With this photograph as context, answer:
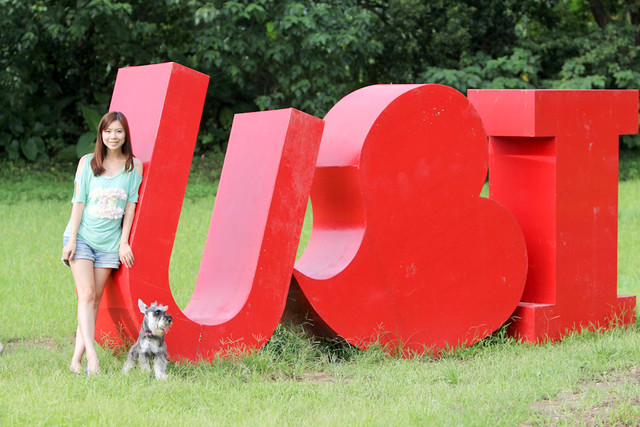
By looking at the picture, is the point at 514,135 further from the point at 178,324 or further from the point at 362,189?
the point at 178,324

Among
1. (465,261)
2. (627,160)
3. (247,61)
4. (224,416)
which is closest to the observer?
(224,416)

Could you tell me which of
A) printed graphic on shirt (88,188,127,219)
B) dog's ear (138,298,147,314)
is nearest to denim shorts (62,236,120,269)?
printed graphic on shirt (88,188,127,219)

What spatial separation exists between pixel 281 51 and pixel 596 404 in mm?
11261

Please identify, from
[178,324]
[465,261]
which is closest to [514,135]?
[465,261]

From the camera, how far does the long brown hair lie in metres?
5.14

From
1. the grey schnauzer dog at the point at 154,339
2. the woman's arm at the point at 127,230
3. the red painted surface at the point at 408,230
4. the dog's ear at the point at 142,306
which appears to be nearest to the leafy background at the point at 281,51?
the red painted surface at the point at 408,230

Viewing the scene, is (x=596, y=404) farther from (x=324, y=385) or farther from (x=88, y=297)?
(x=88, y=297)

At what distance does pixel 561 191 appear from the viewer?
6.29 m

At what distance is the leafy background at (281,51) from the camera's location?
14.5m

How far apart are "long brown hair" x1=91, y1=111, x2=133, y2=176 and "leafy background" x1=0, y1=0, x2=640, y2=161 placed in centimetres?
863

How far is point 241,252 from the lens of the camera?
5582mm

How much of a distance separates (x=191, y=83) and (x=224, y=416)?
2114 millimetres

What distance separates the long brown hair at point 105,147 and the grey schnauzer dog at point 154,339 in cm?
81

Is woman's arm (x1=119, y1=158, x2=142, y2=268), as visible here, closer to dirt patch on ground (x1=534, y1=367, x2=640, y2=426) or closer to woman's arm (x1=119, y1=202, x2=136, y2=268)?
woman's arm (x1=119, y1=202, x2=136, y2=268)
